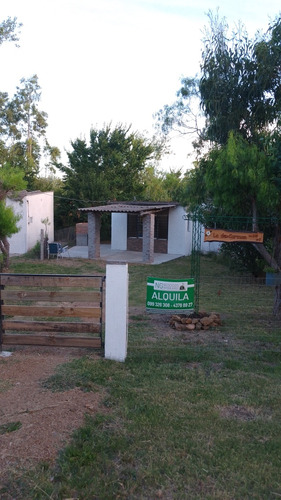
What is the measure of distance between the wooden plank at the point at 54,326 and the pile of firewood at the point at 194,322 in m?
2.51

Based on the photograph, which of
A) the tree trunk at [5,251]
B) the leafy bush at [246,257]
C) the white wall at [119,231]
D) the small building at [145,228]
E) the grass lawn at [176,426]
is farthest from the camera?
the white wall at [119,231]

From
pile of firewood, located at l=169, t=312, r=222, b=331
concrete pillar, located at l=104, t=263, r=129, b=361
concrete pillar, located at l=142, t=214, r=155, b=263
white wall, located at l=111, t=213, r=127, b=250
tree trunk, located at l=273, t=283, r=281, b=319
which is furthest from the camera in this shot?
white wall, located at l=111, t=213, r=127, b=250

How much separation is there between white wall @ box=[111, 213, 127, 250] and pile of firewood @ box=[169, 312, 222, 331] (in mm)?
18850

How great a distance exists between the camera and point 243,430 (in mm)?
4250

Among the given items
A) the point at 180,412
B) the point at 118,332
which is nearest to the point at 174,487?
the point at 180,412

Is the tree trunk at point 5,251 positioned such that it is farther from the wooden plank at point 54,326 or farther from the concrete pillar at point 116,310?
the concrete pillar at point 116,310

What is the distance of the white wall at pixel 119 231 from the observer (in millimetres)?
27413

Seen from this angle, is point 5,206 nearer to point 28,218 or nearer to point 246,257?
point 28,218

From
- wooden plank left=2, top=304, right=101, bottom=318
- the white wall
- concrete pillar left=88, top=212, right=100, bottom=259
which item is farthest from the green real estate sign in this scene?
the white wall

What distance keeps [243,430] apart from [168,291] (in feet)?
12.6

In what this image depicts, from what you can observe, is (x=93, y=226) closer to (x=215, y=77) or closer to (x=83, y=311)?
(x=215, y=77)

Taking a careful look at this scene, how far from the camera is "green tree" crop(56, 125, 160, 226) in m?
32.5

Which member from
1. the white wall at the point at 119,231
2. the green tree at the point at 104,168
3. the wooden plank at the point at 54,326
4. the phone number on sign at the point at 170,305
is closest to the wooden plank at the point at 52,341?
the wooden plank at the point at 54,326

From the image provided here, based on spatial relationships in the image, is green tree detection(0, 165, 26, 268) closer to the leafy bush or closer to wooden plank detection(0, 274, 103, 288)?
the leafy bush
